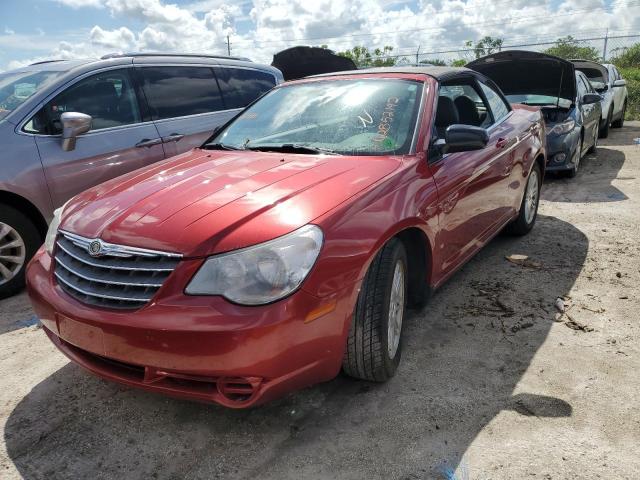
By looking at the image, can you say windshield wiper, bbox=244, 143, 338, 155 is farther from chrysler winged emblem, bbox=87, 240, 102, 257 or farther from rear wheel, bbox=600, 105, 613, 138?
rear wheel, bbox=600, 105, 613, 138

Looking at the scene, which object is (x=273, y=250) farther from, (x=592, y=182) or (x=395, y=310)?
(x=592, y=182)

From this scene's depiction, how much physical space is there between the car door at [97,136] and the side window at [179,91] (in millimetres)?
150

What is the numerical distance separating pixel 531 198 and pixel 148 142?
346cm

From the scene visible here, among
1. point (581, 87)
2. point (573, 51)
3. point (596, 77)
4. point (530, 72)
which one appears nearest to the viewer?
point (530, 72)

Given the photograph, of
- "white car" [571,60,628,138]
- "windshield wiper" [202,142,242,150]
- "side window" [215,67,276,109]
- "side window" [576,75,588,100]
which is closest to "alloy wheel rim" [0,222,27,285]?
"windshield wiper" [202,142,242,150]

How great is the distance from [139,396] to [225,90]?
361cm

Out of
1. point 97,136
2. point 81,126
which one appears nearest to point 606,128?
point 97,136

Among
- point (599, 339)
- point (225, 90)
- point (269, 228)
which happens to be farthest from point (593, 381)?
point (225, 90)

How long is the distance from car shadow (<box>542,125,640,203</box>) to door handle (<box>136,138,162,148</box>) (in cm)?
448

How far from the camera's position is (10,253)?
404 centimetres

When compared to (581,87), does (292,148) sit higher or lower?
higher

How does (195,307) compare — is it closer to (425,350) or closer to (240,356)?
(240,356)

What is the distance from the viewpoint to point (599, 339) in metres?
3.15

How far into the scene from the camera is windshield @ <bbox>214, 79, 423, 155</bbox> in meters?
3.06
